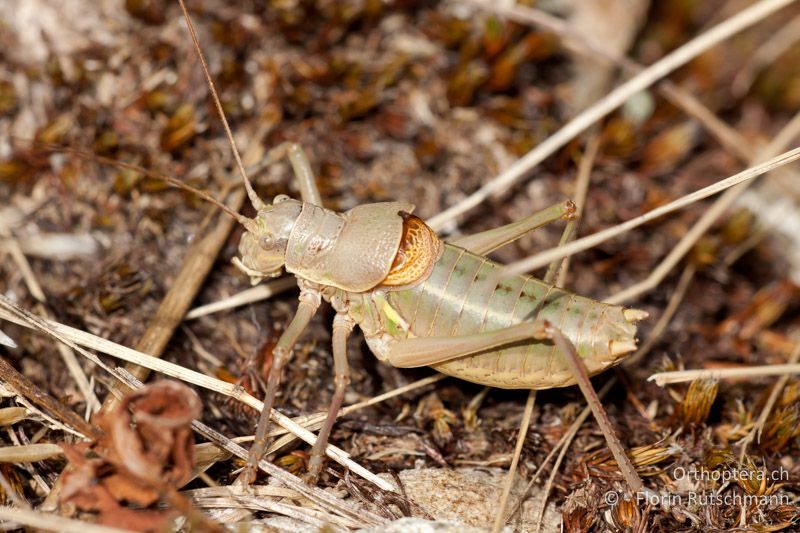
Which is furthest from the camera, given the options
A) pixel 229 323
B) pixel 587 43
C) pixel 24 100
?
pixel 587 43

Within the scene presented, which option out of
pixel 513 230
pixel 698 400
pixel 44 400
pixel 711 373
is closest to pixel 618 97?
pixel 513 230

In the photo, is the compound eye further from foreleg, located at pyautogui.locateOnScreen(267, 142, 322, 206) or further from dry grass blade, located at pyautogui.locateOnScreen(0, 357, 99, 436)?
dry grass blade, located at pyautogui.locateOnScreen(0, 357, 99, 436)

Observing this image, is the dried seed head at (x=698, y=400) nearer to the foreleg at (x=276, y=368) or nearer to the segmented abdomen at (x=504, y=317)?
the segmented abdomen at (x=504, y=317)

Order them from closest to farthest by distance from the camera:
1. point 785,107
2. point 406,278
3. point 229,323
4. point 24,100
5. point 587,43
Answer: point 406,278 < point 229,323 < point 24,100 < point 587,43 < point 785,107

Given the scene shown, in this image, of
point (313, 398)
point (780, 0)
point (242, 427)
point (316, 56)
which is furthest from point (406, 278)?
point (780, 0)

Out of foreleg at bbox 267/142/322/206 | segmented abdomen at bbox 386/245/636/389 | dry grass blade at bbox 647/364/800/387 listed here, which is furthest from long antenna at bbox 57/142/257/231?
dry grass blade at bbox 647/364/800/387

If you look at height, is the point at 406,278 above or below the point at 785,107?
below

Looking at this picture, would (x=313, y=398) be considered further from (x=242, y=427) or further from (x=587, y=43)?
(x=587, y=43)

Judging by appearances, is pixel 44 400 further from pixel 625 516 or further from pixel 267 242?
pixel 625 516
